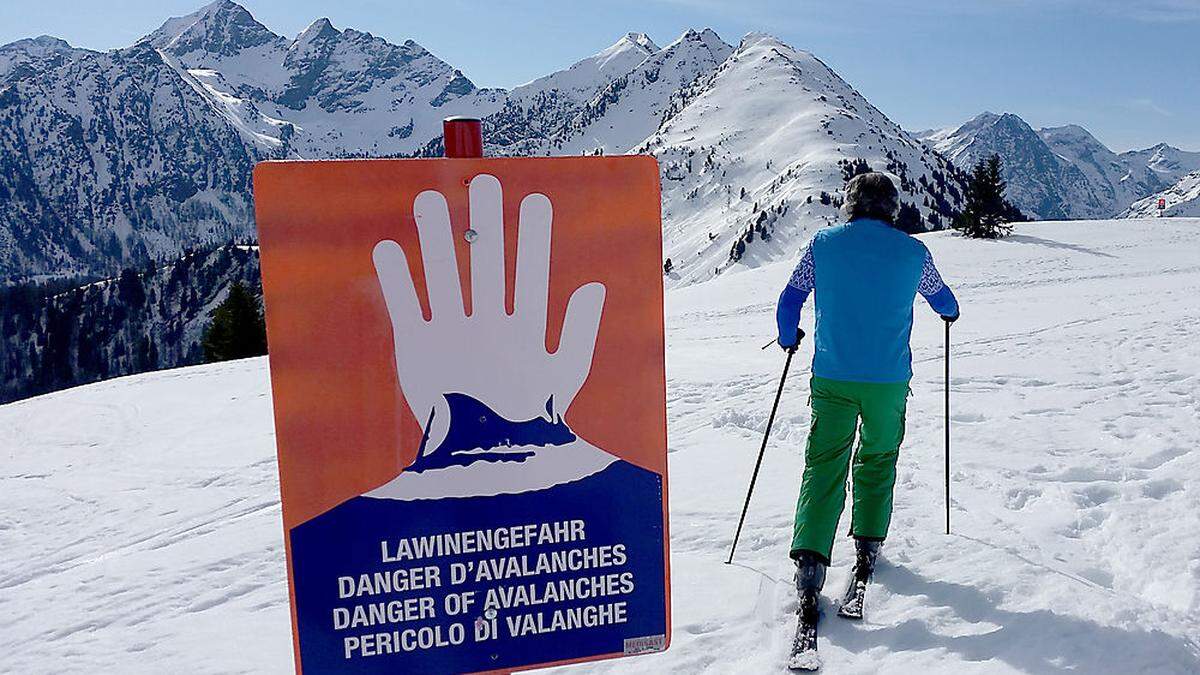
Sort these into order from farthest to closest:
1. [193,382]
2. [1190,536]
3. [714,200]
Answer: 1. [714,200]
2. [193,382]
3. [1190,536]

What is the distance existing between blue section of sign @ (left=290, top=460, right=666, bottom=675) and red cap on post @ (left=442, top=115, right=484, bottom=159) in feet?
3.17

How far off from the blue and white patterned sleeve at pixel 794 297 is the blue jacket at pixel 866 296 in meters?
0.05

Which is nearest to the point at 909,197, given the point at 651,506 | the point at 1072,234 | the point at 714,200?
the point at 714,200

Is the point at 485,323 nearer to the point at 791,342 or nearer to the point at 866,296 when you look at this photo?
the point at 866,296

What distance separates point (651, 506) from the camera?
2.27 meters

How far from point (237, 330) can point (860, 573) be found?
39.0 m

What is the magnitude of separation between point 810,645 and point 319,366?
7.89ft

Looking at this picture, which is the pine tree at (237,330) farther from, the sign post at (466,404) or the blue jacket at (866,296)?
the sign post at (466,404)

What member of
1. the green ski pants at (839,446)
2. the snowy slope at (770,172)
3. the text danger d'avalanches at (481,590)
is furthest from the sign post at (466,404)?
the snowy slope at (770,172)

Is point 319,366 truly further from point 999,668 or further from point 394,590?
point 999,668

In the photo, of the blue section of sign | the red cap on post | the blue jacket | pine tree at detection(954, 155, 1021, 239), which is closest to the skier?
the blue jacket

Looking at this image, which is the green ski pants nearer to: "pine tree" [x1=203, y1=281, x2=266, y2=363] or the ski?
the ski

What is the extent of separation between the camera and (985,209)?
29.5 m

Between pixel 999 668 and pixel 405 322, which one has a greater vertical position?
pixel 405 322
